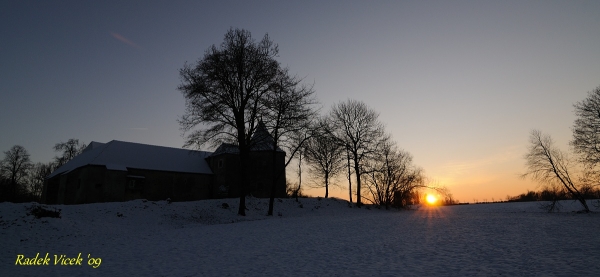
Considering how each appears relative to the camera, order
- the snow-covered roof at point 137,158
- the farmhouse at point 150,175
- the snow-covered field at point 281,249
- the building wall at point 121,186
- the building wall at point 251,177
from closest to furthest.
Result: 1. the snow-covered field at point 281,249
2. the building wall at point 121,186
3. the farmhouse at point 150,175
4. the snow-covered roof at point 137,158
5. the building wall at point 251,177

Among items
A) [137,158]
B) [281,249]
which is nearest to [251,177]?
[137,158]

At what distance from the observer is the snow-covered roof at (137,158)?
42.1 m

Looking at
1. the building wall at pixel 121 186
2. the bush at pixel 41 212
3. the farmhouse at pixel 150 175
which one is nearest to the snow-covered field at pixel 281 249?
the bush at pixel 41 212

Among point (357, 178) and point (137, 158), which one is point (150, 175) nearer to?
point (137, 158)

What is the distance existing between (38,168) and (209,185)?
6690 cm

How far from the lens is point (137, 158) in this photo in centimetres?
4494

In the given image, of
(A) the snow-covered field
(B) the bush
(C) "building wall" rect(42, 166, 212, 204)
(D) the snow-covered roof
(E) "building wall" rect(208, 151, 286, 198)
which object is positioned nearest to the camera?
(A) the snow-covered field

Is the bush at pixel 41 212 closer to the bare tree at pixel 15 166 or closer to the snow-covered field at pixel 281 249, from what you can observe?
the snow-covered field at pixel 281 249

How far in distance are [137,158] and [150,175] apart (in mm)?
3021

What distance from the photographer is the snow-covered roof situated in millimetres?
42062

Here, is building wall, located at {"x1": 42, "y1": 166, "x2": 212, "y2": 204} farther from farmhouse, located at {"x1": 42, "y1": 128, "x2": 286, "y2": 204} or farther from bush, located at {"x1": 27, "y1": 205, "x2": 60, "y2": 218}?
bush, located at {"x1": 27, "y1": 205, "x2": 60, "y2": 218}

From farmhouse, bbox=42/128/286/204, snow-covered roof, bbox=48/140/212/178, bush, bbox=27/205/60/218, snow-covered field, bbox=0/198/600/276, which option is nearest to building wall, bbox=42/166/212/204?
farmhouse, bbox=42/128/286/204

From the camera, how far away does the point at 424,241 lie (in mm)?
13742

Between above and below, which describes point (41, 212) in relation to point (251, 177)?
below
